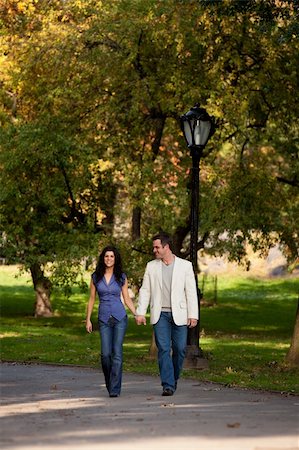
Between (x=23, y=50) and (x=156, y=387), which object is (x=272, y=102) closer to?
(x=23, y=50)

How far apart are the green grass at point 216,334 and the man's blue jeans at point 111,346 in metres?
2.51

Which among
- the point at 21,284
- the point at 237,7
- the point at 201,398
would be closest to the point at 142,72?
the point at 237,7

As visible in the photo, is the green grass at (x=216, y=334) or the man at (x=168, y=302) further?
the green grass at (x=216, y=334)

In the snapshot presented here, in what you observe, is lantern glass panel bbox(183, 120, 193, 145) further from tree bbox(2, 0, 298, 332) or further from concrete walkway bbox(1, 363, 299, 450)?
concrete walkway bbox(1, 363, 299, 450)

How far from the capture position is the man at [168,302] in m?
14.1

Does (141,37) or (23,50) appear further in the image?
(23,50)

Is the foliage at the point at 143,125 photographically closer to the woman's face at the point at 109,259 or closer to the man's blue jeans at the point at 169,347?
the woman's face at the point at 109,259

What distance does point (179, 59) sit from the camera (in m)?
23.9

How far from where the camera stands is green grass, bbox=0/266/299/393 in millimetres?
19781

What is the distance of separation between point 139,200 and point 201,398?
10127 millimetres

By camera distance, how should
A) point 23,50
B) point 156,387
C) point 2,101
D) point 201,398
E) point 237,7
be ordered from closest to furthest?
point 201,398, point 156,387, point 237,7, point 23,50, point 2,101

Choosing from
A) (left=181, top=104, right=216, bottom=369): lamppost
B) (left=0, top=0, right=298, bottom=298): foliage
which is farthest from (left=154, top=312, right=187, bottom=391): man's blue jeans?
(left=0, top=0, right=298, bottom=298): foliage

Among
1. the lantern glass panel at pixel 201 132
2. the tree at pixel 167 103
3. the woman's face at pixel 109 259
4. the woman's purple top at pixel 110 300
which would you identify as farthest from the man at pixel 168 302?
the tree at pixel 167 103

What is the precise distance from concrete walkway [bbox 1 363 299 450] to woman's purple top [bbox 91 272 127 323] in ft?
3.22
